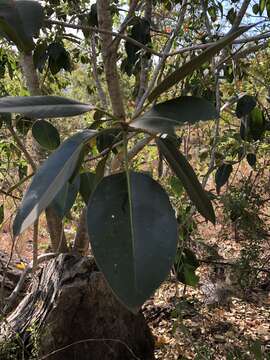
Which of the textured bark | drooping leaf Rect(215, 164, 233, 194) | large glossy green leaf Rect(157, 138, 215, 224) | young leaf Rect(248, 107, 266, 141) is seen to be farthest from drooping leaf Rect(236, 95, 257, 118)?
the textured bark

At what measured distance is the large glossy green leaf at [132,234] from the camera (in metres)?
0.49

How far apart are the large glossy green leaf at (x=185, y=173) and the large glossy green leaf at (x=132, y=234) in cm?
8

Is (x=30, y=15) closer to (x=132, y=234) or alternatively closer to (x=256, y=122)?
(x=132, y=234)

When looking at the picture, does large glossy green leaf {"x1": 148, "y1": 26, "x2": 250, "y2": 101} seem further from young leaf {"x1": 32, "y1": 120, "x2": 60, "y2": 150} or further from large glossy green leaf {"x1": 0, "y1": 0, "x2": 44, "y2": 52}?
young leaf {"x1": 32, "y1": 120, "x2": 60, "y2": 150}

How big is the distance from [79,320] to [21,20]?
53.8 inches

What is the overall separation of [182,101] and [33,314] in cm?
146

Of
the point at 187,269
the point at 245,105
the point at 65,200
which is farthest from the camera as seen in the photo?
the point at 187,269

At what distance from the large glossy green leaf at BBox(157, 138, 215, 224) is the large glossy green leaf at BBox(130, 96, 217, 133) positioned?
→ 0.18ft

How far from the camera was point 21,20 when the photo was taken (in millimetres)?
719

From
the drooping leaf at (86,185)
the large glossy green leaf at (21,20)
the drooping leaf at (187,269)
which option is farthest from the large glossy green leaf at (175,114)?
the drooping leaf at (187,269)

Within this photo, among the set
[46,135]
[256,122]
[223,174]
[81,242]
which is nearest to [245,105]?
[256,122]

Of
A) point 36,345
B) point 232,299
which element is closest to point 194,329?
point 232,299

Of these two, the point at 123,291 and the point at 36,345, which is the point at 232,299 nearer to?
the point at 36,345

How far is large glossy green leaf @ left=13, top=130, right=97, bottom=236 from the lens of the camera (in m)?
0.52
